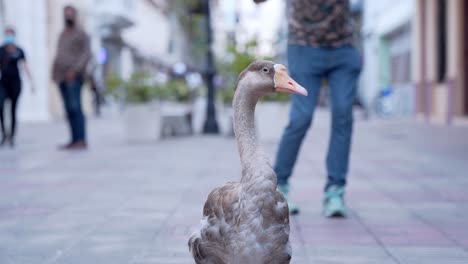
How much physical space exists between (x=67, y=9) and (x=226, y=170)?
4.47 meters

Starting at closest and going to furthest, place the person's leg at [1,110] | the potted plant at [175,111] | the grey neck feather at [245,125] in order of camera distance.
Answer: the grey neck feather at [245,125], the person's leg at [1,110], the potted plant at [175,111]

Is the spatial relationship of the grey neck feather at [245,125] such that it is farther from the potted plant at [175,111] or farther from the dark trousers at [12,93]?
the potted plant at [175,111]

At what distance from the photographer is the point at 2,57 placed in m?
11.2

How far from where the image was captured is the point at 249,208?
104 inches

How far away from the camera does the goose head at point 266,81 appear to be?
2.84 meters

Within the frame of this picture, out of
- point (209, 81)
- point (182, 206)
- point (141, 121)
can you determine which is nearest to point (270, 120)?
point (141, 121)

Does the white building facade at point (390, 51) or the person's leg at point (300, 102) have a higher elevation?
the white building facade at point (390, 51)

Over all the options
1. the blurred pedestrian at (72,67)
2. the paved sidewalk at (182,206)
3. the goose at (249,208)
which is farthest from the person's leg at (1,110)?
the goose at (249,208)

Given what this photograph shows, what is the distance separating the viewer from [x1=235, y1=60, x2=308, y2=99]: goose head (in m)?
2.84

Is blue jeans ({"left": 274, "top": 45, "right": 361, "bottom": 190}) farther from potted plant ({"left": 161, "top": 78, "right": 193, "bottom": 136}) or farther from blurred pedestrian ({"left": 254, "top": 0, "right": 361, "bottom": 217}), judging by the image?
potted plant ({"left": 161, "top": 78, "right": 193, "bottom": 136})

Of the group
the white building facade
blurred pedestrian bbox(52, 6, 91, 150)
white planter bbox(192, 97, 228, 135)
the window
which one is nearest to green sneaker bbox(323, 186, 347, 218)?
blurred pedestrian bbox(52, 6, 91, 150)

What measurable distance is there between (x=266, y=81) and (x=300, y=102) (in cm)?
183

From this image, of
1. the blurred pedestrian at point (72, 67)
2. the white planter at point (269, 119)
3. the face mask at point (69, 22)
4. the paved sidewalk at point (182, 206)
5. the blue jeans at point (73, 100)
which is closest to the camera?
the paved sidewalk at point (182, 206)

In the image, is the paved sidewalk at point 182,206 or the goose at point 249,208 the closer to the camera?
the goose at point 249,208
